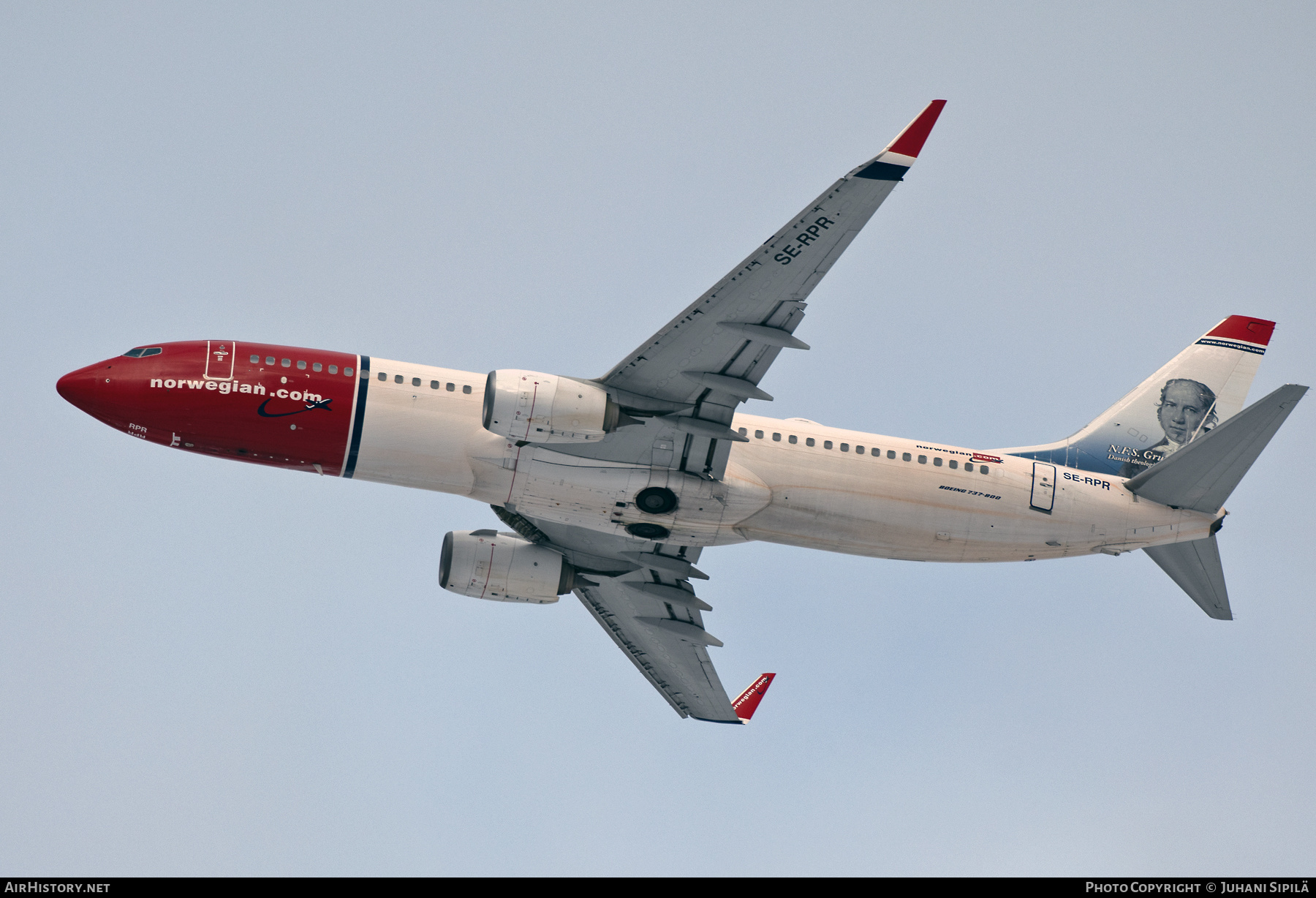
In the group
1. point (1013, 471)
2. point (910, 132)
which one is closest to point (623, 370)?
point (910, 132)

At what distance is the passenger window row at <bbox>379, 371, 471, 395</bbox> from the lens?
4094 cm

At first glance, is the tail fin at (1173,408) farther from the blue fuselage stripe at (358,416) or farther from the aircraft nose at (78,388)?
the aircraft nose at (78,388)

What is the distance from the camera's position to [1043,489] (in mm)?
43688

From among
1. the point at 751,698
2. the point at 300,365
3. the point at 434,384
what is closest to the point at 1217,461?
the point at 751,698

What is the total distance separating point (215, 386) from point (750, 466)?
54.1ft

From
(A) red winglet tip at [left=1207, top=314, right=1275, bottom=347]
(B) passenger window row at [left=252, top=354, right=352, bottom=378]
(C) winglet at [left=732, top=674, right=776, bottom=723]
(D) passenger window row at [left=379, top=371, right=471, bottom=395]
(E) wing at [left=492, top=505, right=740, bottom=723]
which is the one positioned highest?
(A) red winglet tip at [left=1207, top=314, right=1275, bottom=347]

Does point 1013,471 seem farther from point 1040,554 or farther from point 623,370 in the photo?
point 623,370

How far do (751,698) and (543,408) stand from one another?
1836 centimetres

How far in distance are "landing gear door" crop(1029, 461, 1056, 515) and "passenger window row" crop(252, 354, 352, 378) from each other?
22.2 metres

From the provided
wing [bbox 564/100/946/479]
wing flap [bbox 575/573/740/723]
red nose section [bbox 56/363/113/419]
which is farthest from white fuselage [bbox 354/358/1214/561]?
red nose section [bbox 56/363/113/419]

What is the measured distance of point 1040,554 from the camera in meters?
44.4

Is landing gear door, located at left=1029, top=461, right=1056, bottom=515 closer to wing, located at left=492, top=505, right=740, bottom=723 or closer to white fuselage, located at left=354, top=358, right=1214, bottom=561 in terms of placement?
white fuselage, located at left=354, top=358, right=1214, bottom=561

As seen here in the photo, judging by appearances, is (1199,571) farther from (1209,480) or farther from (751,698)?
(751,698)

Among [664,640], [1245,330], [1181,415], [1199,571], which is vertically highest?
[1245,330]
